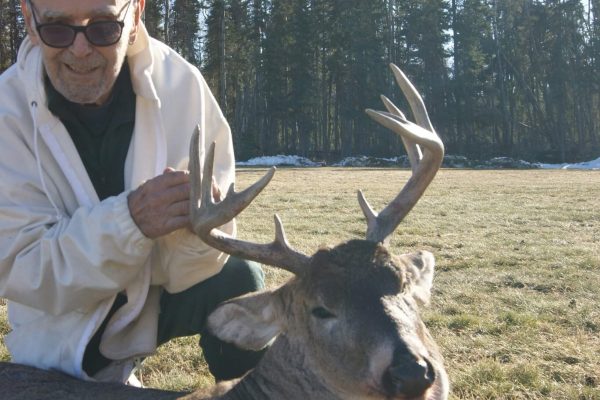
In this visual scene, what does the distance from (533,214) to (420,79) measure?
3578 centimetres

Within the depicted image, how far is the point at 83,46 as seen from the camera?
11.4ft

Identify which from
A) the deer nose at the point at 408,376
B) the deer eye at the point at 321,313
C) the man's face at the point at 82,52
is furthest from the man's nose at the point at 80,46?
the deer nose at the point at 408,376

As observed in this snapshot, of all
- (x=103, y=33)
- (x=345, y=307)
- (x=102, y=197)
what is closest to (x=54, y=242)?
(x=102, y=197)

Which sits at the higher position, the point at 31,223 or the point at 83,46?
the point at 83,46

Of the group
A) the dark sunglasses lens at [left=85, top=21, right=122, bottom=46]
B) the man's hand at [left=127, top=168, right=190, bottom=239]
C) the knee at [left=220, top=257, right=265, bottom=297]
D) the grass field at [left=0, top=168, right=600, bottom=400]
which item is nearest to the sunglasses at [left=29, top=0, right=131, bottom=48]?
the dark sunglasses lens at [left=85, top=21, right=122, bottom=46]

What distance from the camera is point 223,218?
308 cm

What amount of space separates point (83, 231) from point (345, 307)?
50.2 inches

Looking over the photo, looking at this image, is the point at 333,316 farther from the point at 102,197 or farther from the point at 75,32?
the point at 75,32

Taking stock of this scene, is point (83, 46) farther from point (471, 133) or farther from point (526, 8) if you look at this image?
point (526, 8)

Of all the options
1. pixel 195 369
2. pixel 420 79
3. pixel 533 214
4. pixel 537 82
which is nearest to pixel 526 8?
pixel 537 82

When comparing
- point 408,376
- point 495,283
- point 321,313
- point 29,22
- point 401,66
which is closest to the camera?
point 408,376

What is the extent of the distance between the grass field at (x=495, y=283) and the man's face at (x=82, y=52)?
1.99m

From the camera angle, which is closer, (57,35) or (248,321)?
(248,321)

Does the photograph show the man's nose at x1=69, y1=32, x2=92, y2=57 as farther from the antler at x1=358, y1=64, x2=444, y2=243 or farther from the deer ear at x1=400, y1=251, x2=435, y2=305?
the deer ear at x1=400, y1=251, x2=435, y2=305
